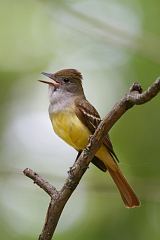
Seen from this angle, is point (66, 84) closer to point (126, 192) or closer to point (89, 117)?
point (89, 117)

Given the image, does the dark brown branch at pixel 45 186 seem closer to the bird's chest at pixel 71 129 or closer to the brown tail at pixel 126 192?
the brown tail at pixel 126 192

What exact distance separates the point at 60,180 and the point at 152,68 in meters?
1.11

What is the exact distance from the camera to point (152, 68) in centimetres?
566

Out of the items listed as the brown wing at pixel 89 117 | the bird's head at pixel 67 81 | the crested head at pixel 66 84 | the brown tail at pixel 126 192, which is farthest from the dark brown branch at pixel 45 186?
the bird's head at pixel 67 81

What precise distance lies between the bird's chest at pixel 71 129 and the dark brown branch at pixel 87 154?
A: 109cm

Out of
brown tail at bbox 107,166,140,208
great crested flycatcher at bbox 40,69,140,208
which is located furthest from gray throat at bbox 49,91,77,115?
brown tail at bbox 107,166,140,208

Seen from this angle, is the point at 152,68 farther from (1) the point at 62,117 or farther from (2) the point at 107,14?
(1) the point at 62,117

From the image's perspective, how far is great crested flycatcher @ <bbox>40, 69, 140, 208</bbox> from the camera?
3.87 m

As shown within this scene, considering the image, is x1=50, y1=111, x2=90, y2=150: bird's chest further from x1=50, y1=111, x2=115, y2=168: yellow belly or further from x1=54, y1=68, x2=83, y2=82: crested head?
x1=54, y1=68, x2=83, y2=82: crested head

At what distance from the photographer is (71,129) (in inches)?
158

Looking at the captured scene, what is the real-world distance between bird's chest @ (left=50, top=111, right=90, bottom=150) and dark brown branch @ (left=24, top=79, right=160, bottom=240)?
1.09 metres

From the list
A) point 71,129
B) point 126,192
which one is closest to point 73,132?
point 71,129

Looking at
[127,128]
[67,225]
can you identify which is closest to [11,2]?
[127,128]

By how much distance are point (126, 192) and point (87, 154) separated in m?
1.15
